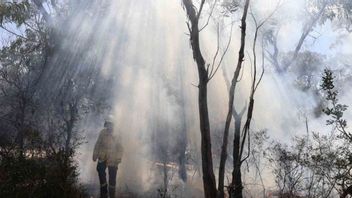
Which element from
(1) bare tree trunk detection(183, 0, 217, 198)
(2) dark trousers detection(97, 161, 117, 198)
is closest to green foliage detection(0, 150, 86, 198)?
(2) dark trousers detection(97, 161, 117, 198)

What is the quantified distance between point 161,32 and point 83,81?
3.68 metres

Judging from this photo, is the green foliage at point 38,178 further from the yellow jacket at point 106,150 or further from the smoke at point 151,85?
the smoke at point 151,85

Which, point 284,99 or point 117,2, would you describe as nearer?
point 117,2

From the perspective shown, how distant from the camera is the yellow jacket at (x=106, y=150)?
7461 mm

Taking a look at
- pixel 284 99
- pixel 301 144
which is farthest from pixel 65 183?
pixel 284 99

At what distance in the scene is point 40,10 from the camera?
44.5 ft

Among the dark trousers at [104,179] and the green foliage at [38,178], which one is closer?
the green foliage at [38,178]

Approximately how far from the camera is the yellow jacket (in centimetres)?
746

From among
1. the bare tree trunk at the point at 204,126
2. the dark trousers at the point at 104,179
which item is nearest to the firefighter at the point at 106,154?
the dark trousers at the point at 104,179

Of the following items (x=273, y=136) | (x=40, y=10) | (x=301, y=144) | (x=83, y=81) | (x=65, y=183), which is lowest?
(x=65, y=183)

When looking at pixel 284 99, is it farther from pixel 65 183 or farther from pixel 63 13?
pixel 65 183

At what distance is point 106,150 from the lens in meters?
7.45

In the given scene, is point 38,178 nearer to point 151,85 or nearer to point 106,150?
point 106,150

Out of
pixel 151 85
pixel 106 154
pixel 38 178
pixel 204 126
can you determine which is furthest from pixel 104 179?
pixel 151 85
